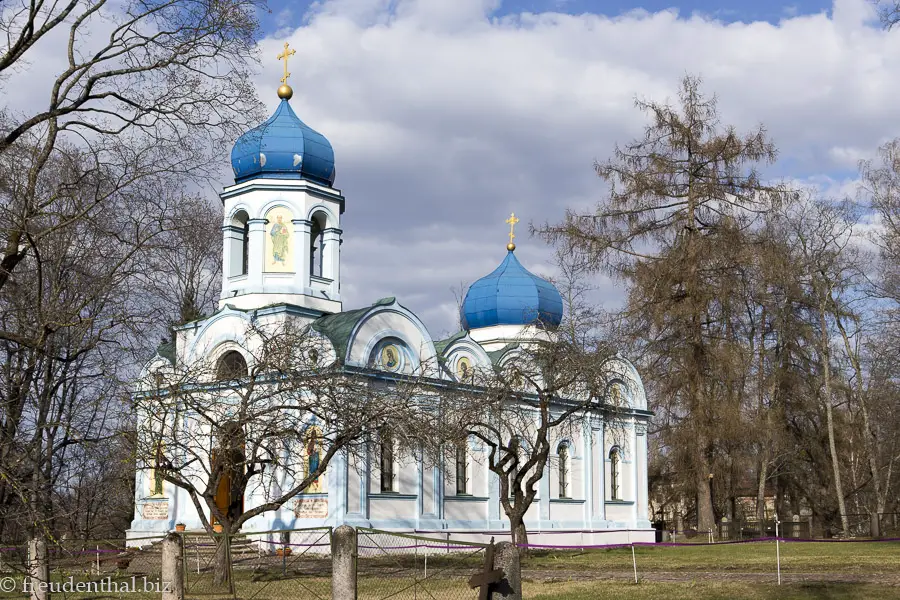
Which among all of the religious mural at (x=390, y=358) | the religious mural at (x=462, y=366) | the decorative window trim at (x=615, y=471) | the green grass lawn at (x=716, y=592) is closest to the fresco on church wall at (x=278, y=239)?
the religious mural at (x=390, y=358)

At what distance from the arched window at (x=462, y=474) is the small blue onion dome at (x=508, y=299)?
6.57 m

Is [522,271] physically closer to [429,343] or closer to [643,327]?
[643,327]

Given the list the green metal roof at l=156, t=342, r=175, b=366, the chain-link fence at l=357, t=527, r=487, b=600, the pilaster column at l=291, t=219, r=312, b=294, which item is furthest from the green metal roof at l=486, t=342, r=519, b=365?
the green metal roof at l=156, t=342, r=175, b=366

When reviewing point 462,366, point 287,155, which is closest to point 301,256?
point 287,155

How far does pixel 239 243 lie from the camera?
88.3 feet

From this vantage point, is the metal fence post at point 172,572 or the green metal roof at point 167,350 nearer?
the metal fence post at point 172,572

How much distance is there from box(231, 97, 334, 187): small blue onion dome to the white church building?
28mm

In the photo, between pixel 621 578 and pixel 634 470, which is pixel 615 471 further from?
pixel 621 578

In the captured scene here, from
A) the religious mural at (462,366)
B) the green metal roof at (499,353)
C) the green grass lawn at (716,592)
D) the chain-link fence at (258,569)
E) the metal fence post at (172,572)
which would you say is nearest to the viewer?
the metal fence post at (172,572)

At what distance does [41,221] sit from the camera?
11586mm

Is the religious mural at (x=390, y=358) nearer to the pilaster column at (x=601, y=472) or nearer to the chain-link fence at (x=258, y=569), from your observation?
the chain-link fence at (x=258, y=569)

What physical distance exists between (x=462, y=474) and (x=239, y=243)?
8159 millimetres

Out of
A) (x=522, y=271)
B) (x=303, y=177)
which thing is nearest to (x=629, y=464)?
(x=522, y=271)

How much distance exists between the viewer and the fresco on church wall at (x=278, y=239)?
2602 cm
